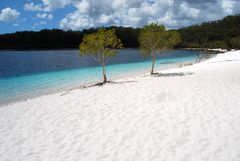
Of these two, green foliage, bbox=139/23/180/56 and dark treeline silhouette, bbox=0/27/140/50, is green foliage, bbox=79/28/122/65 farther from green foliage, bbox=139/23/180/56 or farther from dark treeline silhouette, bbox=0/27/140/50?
dark treeline silhouette, bbox=0/27/140/50

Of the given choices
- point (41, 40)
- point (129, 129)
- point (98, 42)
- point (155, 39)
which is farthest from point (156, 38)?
point (41, 40)

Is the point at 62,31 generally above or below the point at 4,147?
above

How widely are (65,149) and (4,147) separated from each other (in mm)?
2423

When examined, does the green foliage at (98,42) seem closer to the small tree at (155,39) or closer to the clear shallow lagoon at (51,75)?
the small tree at (155,39)

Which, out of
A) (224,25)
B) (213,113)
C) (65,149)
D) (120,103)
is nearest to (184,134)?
(213,113)

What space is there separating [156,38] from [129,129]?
67.7 ft

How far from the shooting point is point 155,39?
28562mm

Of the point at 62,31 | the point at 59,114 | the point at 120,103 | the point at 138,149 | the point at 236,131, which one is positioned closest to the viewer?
the point at 138,149

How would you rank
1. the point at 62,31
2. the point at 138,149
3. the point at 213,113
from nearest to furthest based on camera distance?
the point at 138,149 → the point at 213,113 → the point at 62,31

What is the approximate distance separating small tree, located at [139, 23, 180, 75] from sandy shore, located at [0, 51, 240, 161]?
1499 centimetres

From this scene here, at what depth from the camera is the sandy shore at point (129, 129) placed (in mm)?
7465

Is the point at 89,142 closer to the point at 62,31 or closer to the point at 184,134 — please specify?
the point at 184,134

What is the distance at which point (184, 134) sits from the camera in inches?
334

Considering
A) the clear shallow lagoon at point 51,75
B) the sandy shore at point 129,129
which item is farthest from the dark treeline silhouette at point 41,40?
the sandy shore at point 129,129
